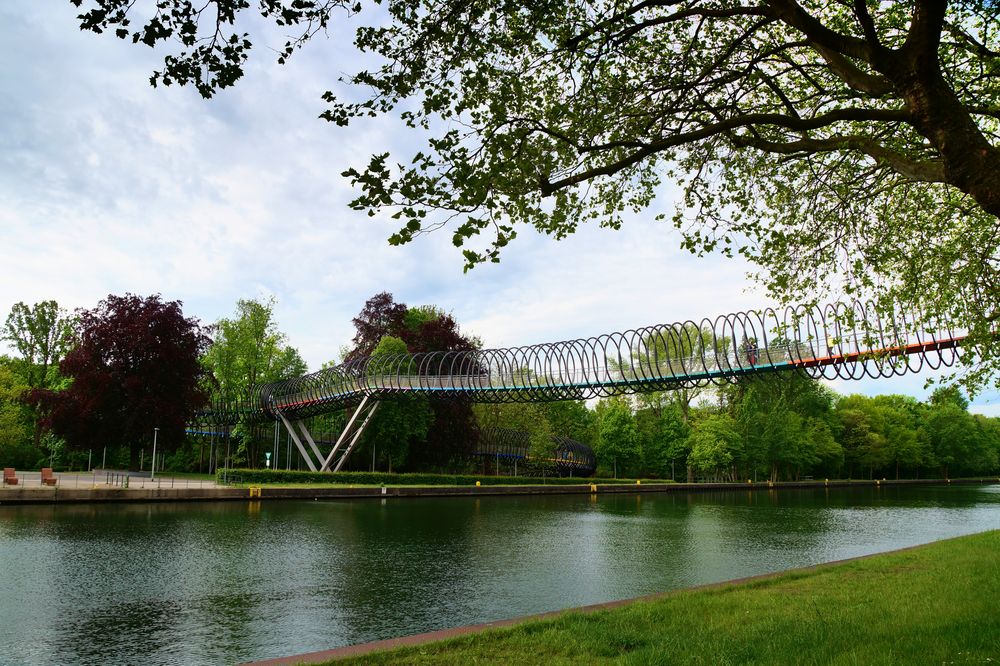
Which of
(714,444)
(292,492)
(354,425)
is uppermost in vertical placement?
(354,425)

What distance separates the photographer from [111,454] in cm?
5719

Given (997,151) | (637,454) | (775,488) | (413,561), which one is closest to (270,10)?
(997,151)

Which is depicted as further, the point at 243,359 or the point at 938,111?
the point at 243,359

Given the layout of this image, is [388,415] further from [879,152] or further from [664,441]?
[879,152]

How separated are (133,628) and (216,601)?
6.40ft

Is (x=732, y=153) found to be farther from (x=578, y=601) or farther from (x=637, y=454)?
(x=637, y=454)

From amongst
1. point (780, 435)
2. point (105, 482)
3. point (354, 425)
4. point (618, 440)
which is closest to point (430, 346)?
point (354, 425)

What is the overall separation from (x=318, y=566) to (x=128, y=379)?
3184cm

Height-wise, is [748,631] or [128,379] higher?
[128,379]

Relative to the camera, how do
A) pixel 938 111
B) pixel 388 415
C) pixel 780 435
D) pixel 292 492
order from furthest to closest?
pixel 780 435 → pixel 388 415 → pixel 292 492 → pixel 938 111

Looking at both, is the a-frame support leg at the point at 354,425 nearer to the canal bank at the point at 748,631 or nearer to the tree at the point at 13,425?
the tree at the point at 13,425

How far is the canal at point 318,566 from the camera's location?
10.1 meters

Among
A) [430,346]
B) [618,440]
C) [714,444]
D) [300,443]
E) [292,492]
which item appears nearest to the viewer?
[292,492]

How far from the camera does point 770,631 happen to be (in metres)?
7.36
